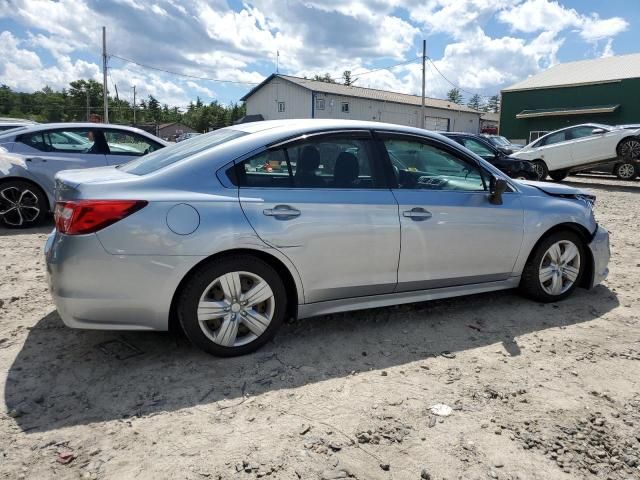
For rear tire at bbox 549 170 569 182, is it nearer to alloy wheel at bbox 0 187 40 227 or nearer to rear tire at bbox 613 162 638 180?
rear tire at bbox 613 162 638 180

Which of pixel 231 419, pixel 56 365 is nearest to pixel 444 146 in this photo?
pixel 231 419

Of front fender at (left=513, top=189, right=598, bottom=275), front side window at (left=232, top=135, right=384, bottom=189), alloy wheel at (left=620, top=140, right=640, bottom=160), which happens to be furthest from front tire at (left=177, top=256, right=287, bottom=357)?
alloy wheel at (left=620, top=140, right=640, bottom=160)

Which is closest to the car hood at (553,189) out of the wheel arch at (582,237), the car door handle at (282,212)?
the wheel arch at (582,237)

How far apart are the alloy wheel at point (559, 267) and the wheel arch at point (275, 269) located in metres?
2.27

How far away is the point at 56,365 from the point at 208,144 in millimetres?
1766

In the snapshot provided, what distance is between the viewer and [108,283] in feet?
9.49

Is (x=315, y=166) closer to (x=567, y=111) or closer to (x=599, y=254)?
(x=599, y=254)

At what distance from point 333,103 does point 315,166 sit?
116ft

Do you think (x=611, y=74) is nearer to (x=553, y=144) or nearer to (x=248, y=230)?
(x=553, y=144)

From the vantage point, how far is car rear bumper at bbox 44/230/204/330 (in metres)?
2.85

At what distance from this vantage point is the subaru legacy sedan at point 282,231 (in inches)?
114

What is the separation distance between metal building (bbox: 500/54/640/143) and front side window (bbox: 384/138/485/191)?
30893mm

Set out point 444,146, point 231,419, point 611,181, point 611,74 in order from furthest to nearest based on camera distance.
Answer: point 611,74
point 611,181
point 444,146
point 231,419

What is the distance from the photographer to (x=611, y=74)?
101ft
